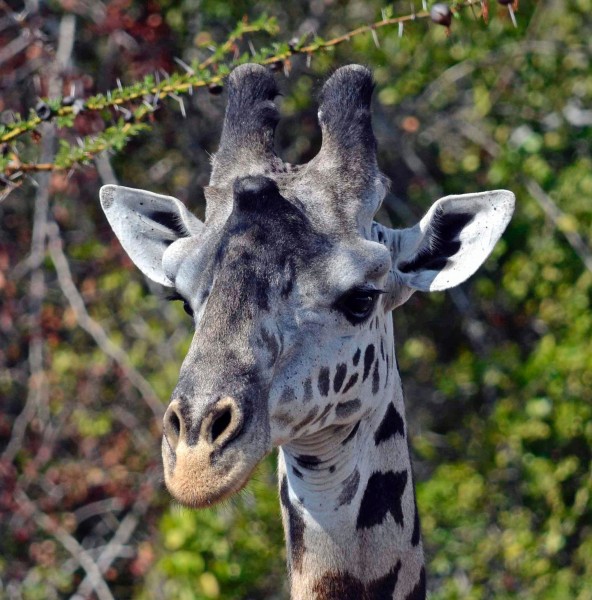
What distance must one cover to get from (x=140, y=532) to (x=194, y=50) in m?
2.53

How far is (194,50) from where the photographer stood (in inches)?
241

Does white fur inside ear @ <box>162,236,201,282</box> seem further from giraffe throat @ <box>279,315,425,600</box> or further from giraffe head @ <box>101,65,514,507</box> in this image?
giraffe throat @ <box>279,315,425,600</box>

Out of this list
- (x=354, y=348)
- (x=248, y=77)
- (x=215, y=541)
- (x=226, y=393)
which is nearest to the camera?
(x=226, y=393)

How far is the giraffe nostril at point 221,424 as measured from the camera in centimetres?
221

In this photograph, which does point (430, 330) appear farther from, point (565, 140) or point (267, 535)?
point (267, 535)

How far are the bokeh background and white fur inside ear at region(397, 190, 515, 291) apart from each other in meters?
2.79

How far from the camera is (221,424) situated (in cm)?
222

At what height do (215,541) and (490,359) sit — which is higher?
(215,541)

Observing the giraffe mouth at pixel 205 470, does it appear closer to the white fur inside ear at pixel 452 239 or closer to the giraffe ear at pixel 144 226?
the white fur inside ear at pixel 452 239

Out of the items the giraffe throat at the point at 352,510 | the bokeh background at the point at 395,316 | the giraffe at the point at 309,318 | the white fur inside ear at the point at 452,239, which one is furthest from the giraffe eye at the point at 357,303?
the bokeh background at the point at 395,316

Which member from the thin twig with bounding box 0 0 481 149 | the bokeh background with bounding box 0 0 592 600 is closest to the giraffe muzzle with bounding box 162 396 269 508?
the thin twig with bounding box 0 0 481 149

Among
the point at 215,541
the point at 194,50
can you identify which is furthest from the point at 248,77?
the point at 194,50

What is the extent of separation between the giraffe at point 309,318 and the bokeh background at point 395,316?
269 cm

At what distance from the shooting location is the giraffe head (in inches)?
88.1
